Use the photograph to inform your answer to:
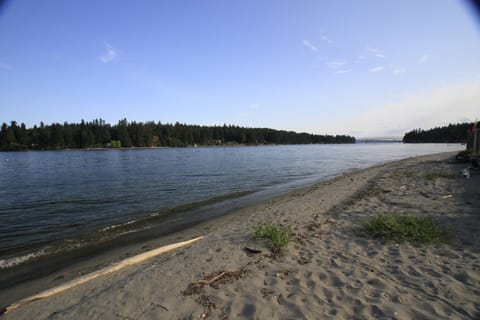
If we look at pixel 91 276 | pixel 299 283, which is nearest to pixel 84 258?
pixel 91 276

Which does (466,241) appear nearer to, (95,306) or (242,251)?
(242,251)

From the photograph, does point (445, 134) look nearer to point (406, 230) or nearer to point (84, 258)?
point (406, 230)

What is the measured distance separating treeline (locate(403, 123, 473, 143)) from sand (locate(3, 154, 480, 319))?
163756mm

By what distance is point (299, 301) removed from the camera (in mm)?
3895

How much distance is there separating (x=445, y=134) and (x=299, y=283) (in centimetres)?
20739

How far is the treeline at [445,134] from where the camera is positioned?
451ft

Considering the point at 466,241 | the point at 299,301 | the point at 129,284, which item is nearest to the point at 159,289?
the point at 129,284

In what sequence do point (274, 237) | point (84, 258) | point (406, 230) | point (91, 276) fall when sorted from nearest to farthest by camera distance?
point (91, 276)
point (406, 230)
point (274, 237)
point (84, 258)

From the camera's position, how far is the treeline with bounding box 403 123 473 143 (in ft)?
451

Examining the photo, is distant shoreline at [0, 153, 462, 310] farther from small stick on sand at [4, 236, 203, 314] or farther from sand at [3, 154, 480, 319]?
sand at [3, 154, 480, 319]

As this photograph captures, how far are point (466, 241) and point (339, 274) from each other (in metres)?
3.75

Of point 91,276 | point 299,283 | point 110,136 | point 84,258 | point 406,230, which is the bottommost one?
point 84,258

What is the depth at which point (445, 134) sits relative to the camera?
158 meters

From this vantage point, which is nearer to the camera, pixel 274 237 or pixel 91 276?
pixel 91 276
